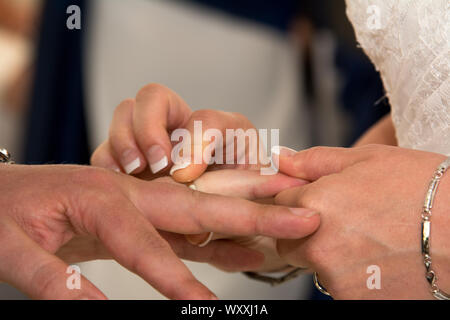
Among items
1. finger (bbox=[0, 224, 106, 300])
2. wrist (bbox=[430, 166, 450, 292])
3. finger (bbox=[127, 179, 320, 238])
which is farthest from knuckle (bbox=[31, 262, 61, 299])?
wrist (bbox=[430, 166, 450, 292])

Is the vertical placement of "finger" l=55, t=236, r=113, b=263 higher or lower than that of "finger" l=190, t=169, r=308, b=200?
lower

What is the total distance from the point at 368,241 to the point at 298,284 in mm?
1252

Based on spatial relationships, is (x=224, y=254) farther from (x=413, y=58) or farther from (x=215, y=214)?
(x=413, y=58)

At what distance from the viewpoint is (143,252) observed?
480 millimetres

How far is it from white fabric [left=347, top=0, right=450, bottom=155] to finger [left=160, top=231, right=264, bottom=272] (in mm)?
294

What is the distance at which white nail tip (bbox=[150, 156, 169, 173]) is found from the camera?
706 millimetres

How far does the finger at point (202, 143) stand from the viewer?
67cm

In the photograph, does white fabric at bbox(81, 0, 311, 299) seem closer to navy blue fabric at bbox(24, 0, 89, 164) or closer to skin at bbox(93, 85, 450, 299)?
navy blue fabric at bbox(24, 0, 89, 164)

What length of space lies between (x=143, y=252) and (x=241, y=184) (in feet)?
0.78

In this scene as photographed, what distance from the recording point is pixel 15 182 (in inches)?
23.0

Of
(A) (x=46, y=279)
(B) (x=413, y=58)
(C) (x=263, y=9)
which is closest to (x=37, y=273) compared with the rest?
(A) (x=46, y=279)

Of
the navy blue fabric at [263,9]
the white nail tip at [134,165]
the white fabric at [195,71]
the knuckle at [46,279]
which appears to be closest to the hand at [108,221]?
the knuckle at [46,279]
